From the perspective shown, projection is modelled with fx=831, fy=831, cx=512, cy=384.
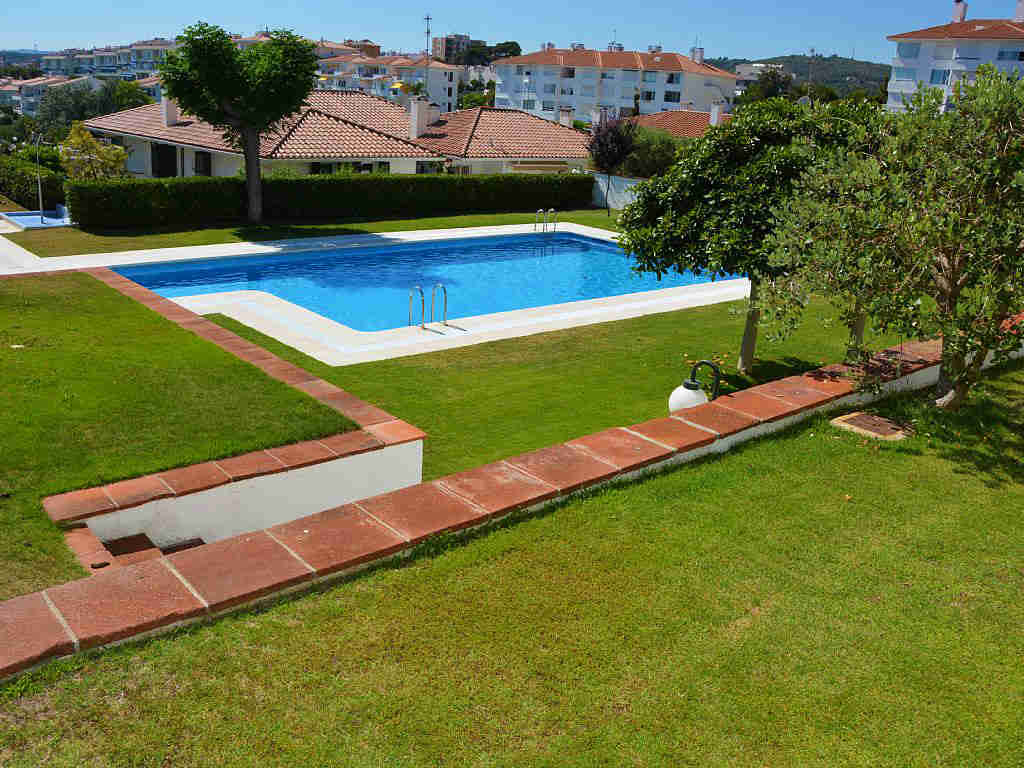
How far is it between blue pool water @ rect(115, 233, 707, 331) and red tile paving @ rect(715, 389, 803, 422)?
11014mm

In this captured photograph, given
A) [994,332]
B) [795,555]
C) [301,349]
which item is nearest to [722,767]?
[795,555]

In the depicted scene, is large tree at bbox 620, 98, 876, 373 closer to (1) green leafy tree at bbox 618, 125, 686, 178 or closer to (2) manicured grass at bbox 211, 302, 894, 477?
(2) manicured grass at bbox 211, 302, 894, 477

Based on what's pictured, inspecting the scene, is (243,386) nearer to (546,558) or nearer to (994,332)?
(546,558)

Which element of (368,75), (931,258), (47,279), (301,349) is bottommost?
(301,349)

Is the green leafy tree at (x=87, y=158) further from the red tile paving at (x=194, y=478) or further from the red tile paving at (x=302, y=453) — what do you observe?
the red tile paving at (x=194, y=478)

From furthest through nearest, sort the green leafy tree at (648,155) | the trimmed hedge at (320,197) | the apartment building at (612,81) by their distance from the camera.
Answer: the apartment building at (612,81), the green leafy tree at (648,155), the trimmed hedge at (320,197)

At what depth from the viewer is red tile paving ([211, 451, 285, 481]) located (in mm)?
6707

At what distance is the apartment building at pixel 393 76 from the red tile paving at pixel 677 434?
130 meters

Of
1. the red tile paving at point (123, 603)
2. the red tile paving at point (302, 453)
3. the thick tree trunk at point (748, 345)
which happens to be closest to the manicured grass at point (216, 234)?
the thick tree trunk at point (748, 345)

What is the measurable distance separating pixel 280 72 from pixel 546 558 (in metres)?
21.9

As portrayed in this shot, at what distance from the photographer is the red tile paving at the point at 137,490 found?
6.12 meters

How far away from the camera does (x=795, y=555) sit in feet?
16.5

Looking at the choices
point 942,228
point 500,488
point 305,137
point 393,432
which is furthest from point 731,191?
point 305,137

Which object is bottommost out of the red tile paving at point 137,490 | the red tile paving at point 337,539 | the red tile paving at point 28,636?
the red tile paving at point 137,490
